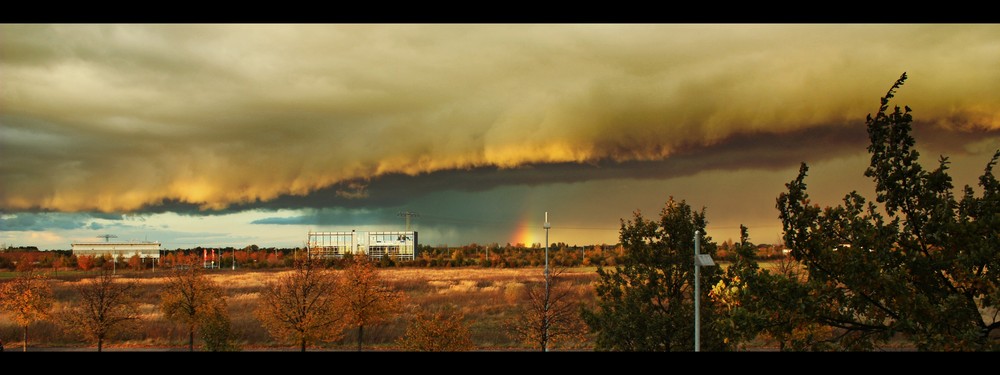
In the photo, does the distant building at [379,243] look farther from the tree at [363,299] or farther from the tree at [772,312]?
the tree at [772,312]

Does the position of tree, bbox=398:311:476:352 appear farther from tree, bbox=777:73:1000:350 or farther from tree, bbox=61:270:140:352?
tree, bbox=61:270:140:352

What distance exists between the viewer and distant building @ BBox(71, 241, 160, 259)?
15838 cm

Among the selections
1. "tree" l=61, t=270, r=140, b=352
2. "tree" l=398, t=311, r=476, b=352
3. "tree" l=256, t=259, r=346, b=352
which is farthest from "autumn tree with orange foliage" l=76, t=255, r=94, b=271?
"tree" l=398, t=311, r=476, b=352

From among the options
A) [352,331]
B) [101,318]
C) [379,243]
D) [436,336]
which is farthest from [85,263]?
[436,336]

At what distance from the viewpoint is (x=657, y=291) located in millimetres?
26531

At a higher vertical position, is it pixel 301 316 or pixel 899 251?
pixel 899 251

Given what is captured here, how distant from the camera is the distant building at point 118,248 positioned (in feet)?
520

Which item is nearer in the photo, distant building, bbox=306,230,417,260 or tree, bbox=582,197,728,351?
tree, bbox=582,197,728,351

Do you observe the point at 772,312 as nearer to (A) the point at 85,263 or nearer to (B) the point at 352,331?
(B) the point at 352,331

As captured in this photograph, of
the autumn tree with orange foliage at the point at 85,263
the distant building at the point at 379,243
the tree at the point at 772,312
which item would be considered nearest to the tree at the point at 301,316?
the tree at the point at 772,312

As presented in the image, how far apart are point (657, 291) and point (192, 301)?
107 ft

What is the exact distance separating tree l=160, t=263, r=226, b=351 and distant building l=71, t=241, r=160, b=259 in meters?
126

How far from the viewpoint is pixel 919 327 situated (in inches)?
568
